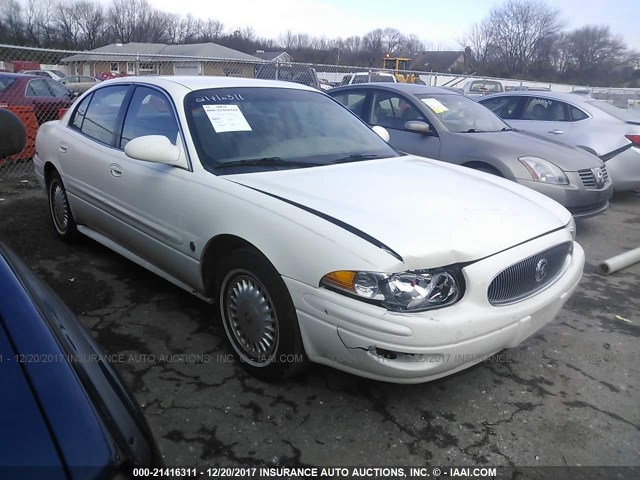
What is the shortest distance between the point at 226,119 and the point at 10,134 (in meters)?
1.33

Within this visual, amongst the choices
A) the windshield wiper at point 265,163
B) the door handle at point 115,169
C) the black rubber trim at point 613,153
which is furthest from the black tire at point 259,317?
the black rubber trim at point 613,153

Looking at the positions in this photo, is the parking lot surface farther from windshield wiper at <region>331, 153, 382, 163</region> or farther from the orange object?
the orange object

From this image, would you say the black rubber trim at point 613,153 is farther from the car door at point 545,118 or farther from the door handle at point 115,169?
the door handle at point 115,169

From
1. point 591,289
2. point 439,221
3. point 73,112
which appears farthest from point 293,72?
point 439,221

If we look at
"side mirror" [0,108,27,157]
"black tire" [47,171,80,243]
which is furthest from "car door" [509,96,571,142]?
"side mirror" [0,108,27,157]

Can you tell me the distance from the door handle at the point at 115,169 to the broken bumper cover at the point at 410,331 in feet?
6.15

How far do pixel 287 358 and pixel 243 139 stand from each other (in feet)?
4.69

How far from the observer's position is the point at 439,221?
253 cm

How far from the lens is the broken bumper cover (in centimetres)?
221

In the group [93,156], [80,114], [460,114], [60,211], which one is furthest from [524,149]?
[60,211]

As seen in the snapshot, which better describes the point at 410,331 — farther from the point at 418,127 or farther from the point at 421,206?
the point at 418,127

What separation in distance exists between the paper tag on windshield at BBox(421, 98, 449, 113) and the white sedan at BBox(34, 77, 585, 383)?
249cm

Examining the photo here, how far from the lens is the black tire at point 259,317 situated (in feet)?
8.27

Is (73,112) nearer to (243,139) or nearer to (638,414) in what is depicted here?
(243,139)
